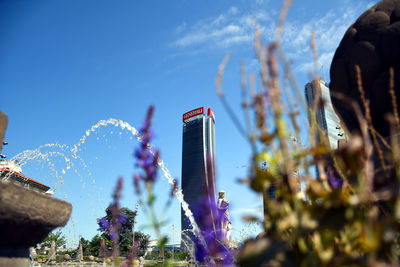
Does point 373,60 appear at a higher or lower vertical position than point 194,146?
lower

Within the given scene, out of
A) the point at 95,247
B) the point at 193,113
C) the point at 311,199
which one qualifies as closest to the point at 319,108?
the point at 311,199

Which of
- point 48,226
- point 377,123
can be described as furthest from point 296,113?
point 377,123

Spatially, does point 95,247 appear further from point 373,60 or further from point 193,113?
point 193,113

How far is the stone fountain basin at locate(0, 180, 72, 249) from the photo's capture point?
1.69 metres

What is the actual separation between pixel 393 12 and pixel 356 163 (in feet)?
10.6

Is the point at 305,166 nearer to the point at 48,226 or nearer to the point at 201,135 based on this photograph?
the point at 48,226

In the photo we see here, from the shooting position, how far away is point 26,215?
1.81 meters

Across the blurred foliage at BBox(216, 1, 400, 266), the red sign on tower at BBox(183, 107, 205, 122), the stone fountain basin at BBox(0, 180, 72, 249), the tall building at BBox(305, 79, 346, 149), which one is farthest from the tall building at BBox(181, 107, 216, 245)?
the blurred foliage at BBox(216, 1, 400, 266)

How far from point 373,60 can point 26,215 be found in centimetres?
352

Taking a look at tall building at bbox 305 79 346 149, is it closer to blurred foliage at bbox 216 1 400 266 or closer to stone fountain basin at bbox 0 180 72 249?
blurred foliage at bbox 216 1 400 266

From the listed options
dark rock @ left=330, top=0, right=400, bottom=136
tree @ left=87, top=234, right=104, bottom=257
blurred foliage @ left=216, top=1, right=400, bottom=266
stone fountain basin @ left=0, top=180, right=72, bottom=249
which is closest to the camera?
blurred foliage @ left=216, top=1, right=400, bottom=266

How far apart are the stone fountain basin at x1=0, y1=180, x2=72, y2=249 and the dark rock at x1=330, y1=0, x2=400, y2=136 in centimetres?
298

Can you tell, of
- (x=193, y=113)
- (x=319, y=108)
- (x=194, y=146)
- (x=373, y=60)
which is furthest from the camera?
(x=193, y=113)

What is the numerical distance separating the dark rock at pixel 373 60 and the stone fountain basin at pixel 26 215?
2978 mm
